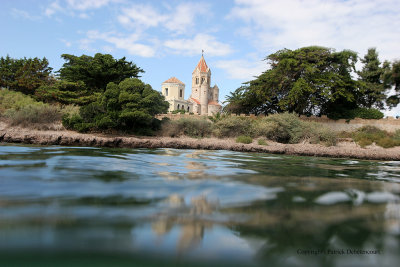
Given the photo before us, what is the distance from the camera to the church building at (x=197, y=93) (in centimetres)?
6797

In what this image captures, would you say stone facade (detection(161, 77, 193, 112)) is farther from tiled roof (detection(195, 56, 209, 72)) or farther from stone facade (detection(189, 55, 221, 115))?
tiled roof (detection(195, 56, 209, 72))

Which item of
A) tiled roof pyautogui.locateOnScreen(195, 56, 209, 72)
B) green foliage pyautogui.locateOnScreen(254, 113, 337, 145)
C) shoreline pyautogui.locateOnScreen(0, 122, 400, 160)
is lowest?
shoreline pyautogui.locateOnScreen(0, 122, 400, 160)

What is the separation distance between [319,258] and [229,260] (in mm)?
451

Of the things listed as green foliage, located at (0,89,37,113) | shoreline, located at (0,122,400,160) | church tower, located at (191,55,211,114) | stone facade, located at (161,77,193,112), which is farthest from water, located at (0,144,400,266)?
church tower, located at (191,55,211,114)

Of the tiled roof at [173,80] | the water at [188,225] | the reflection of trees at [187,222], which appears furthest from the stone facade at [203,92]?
the reflection of trees at [187,222]

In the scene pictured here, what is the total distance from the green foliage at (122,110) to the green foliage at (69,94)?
536 centimetres

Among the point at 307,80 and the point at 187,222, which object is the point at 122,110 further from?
the point at 307,80

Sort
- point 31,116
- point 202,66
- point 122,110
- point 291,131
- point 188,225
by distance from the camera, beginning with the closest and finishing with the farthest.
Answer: point 188,225 → point 31,116 → point 122,110 → point 291,131 → point 202,66

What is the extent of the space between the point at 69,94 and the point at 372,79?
1227 inches

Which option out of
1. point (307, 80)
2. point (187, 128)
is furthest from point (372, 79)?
point (187, 128)

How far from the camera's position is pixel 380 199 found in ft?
8.09

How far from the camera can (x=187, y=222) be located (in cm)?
162

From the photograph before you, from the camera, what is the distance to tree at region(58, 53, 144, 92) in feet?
73.3

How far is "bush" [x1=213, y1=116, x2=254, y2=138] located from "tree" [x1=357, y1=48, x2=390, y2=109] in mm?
17263
